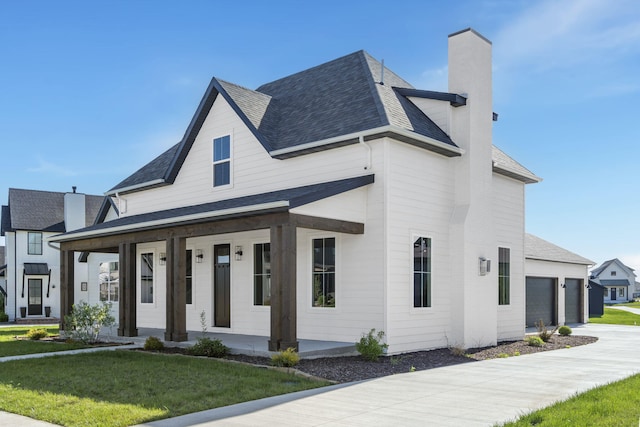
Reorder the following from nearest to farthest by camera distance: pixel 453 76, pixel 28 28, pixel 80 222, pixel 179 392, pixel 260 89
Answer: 1. pixel 179 392
2. pixel 28 28
3. pixel 453 76
4. pixel 260 89
5. pixel 80 222

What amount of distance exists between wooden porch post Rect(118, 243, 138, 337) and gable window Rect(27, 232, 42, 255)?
22295 mm

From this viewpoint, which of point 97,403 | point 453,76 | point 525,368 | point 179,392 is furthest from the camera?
point 453,76

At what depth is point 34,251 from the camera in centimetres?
3712

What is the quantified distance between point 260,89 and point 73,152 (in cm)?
678

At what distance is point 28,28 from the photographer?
51.2ft

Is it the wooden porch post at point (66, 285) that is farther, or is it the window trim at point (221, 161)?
the wooden porch post at point (66, 285)

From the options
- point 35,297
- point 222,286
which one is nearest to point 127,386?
point 222,286

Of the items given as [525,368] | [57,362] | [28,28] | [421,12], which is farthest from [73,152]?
[525,368]

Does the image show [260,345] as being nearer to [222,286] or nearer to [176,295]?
[176,295]

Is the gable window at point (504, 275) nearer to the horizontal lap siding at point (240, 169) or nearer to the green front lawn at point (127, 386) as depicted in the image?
the horizontal lap siding at point (240, 169)

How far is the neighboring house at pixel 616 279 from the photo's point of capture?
88.4 metres

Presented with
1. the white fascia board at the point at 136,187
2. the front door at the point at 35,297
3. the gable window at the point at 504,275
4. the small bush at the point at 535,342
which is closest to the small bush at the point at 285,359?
the small bush at the point at 535,342

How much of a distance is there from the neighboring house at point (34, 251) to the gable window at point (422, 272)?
25.3m

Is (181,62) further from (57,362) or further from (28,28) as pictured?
(57,362)
